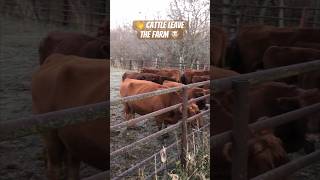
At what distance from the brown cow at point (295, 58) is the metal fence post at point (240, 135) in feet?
2.18

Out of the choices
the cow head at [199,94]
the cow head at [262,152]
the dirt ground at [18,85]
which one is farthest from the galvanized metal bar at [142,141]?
the cow head at [262,152]

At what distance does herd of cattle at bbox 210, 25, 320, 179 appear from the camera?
2.06 meters

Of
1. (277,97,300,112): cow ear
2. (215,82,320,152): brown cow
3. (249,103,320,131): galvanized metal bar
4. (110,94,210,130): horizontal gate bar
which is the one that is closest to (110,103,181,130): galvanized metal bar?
(110,94,210,130): horizontal gate bar

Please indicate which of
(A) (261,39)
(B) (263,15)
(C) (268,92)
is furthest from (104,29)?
(C) (268,92)

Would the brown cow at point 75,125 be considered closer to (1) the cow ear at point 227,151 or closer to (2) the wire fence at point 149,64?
(2) the wire fence at point 149,64

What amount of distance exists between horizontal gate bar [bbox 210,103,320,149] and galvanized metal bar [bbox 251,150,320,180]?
217 mm

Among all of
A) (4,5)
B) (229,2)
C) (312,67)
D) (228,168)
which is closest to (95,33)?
(4,5)

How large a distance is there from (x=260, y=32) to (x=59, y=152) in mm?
1291

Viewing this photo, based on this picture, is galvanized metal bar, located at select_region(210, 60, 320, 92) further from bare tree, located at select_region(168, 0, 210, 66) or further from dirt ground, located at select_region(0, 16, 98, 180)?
dirt ground, located at select_region(0, 16, 98, 180)

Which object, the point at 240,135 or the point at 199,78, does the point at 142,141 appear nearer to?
the point at 199,78

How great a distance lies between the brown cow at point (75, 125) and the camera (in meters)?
1.67

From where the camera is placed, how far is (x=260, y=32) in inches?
105

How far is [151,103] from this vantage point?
158 cm

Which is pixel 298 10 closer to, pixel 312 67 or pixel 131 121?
pixel 312 67
